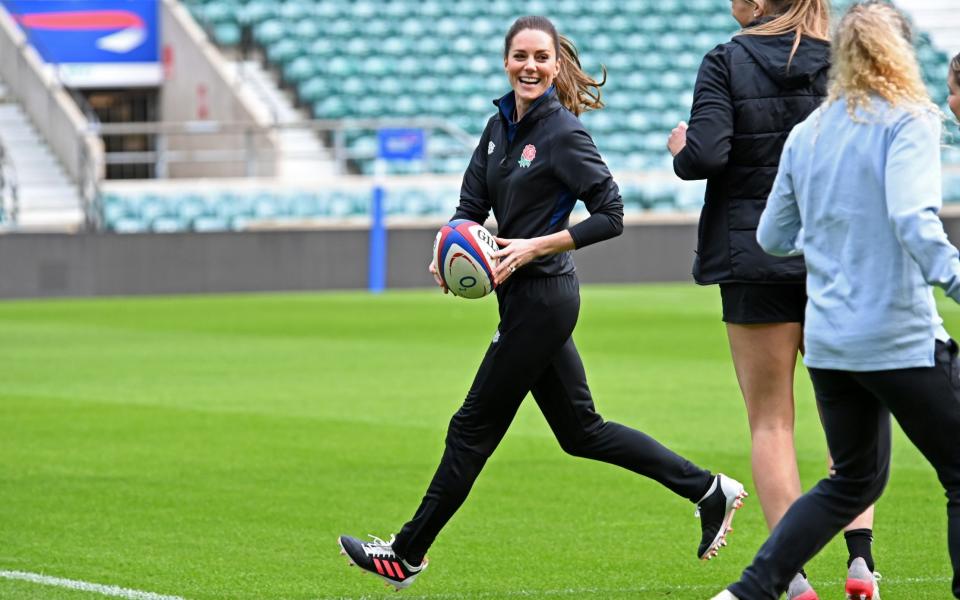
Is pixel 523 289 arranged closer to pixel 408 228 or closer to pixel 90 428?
pixel 90 428

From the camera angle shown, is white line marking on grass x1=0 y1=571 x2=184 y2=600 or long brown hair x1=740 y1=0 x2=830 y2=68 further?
white line marking on grass x1=0 y1=571 x2=184 y2=600

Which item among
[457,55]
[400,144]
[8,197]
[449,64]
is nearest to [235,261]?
[400,144]

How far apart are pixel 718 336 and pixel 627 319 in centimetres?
236

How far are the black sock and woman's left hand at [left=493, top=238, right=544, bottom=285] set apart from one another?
146cm

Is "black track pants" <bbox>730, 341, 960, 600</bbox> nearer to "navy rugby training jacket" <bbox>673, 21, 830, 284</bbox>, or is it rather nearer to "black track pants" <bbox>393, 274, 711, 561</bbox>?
"navy rugby training jacket" <bbox>673, 21, 830, 284</bbox>

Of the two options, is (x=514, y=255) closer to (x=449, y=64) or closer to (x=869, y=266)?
(x=869, y=266)

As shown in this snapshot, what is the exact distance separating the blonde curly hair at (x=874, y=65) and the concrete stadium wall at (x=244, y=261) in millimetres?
19556

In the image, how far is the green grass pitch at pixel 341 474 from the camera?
6449 millimetres

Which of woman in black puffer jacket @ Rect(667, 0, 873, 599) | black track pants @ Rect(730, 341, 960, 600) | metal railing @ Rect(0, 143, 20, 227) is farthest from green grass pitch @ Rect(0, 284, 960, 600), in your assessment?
metal railing @ Rect(0, 143, 20, 227)

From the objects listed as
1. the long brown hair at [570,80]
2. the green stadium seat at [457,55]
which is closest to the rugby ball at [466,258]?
the long brown hair at [570,80]

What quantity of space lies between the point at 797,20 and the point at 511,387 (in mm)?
1561

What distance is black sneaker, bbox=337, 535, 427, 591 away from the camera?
19.4 feet

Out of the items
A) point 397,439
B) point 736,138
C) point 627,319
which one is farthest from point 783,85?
point 627,319

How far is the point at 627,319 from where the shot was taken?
19.2 meters
